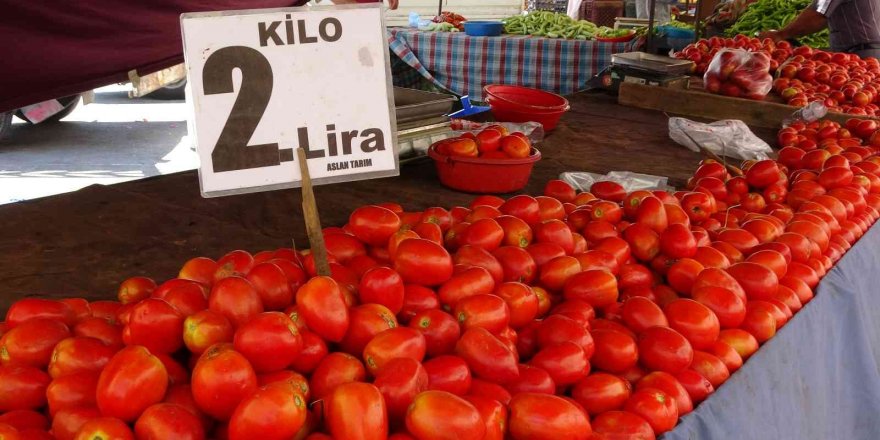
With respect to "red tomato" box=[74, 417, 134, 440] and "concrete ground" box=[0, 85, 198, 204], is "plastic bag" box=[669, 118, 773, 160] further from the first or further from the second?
"concrete ground" box=[0, 85, 198, 204]

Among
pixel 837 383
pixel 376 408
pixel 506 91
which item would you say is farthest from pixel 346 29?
pixel 506 91

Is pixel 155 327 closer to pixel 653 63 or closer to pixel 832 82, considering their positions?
pixel 653 63

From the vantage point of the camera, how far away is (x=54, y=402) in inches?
37.4

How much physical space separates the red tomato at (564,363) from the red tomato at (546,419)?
10 centimetres

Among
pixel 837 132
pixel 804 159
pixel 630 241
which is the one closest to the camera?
pixel 630 241

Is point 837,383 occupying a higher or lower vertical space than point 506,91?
lower

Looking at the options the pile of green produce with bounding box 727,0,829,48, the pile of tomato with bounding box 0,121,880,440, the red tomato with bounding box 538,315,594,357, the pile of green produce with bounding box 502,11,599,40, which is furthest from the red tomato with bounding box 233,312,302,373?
the pile of green produce with bounding box 727,0,829,48

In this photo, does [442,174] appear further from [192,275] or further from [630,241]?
[192,275]

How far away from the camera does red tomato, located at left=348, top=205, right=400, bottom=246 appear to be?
1.46 m

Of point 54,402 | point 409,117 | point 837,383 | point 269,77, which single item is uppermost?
point 269,77

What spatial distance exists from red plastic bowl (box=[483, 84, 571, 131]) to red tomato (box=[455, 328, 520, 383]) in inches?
84.6

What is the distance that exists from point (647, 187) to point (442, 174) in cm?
76

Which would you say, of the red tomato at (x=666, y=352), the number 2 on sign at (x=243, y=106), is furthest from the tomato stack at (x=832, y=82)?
the number 2 on sign at (x=243, y=106)

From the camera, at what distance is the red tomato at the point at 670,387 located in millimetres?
1178
